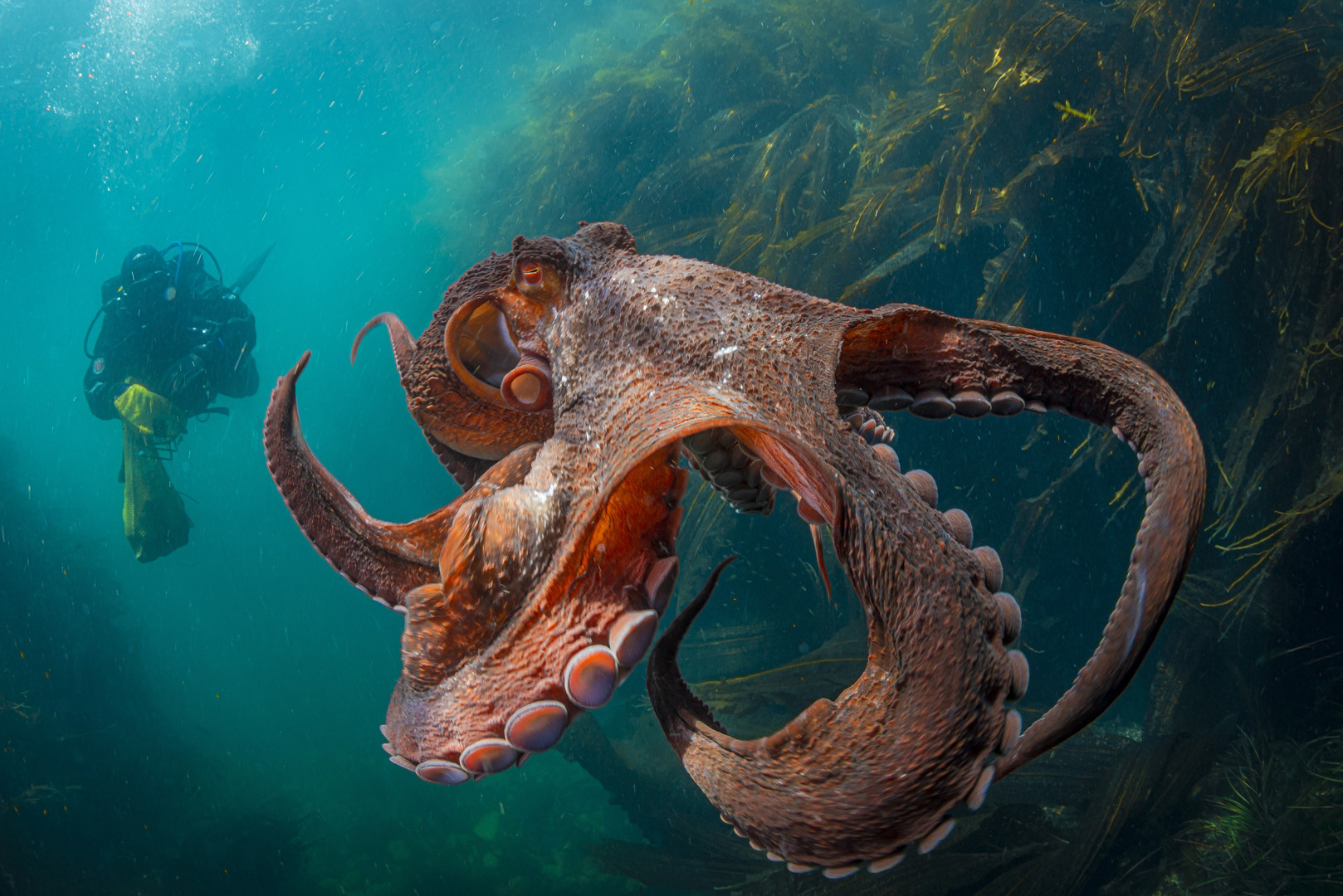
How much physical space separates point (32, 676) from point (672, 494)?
1891 centimetres

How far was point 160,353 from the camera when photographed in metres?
7.51

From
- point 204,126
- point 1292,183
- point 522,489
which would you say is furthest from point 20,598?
point 204,126

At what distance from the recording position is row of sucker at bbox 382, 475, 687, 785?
2.40 ft

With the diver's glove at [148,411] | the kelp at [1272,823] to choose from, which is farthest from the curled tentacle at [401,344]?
the diver's glove at [148,411]

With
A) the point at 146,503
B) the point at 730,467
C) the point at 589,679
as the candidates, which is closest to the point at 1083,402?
the point at 730,467

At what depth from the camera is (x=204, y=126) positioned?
125 ft

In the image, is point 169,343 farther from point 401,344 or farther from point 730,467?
point 730,467

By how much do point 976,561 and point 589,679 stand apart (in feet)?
1.59

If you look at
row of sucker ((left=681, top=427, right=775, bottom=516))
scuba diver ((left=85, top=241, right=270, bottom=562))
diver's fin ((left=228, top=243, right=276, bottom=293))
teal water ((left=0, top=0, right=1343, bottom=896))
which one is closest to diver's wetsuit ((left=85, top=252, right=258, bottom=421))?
scuba diver ((left=85, top=241, right=270, bottom=562))

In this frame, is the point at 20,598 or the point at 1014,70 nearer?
the point at 1014,70

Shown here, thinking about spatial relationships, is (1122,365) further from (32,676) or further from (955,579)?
(32,676)

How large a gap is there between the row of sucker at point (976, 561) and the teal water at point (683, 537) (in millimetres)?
4243

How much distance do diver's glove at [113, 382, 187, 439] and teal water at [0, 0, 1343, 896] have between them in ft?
19.0

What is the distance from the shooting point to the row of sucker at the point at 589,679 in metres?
0.73
